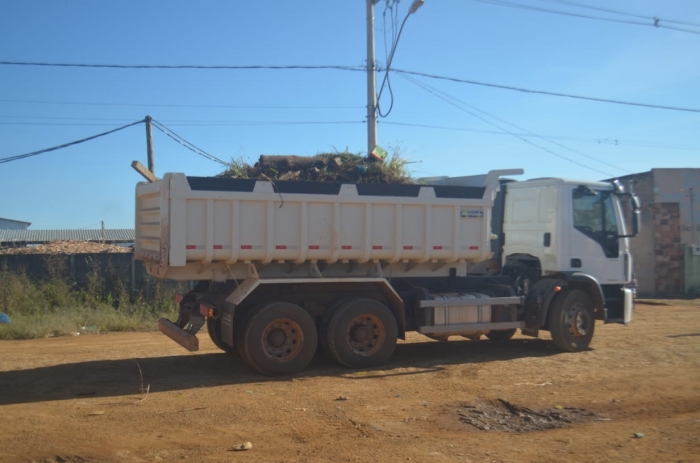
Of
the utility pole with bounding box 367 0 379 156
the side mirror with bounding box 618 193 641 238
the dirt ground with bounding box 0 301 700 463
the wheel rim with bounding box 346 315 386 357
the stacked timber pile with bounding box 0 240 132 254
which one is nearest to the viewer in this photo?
the dirt ground with bounding box 0 301 700 463

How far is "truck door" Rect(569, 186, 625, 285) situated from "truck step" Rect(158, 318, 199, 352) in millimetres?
6045

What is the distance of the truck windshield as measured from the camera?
417 inches

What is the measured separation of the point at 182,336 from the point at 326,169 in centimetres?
367

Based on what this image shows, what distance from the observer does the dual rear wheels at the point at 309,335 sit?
8.32 metres

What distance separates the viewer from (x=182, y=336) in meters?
8.38

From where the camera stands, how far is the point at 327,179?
1041 centimetres

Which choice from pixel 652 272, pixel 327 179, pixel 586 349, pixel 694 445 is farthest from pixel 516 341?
pixel 652 272

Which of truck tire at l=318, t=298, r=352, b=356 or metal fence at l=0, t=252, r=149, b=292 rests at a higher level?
metal fence at l=0, t=252, r=149, b=292

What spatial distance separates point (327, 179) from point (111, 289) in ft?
24.7

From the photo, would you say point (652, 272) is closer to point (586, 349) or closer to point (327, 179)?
point (586, 349)

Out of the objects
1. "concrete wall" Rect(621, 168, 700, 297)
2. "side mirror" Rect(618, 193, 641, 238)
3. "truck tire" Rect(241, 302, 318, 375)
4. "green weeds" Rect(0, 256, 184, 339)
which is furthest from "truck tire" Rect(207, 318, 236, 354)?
"concrete wall" Rect(621, 168, 700, 297)

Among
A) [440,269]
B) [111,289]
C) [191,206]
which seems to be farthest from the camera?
[111,289]

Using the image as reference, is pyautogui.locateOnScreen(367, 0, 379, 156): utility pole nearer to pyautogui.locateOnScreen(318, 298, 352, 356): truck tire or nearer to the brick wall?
pyautogui.locateOnScreen(318, 298, 352, 356): truck tire

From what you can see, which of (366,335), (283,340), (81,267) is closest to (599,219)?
(366,335)
